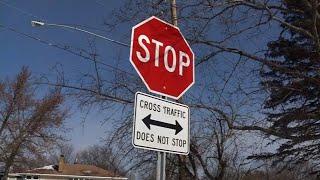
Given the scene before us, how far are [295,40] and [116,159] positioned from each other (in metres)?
5.70

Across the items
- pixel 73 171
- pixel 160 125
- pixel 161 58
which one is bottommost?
pixel 160 125

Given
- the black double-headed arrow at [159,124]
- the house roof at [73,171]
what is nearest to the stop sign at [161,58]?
the black double-headed arrow at [159,124]

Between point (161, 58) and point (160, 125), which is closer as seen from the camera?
point (160, 125)

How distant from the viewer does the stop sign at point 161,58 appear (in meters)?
5.20

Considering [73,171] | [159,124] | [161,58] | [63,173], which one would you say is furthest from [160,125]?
[73,171]

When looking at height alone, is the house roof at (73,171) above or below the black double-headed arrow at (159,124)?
above

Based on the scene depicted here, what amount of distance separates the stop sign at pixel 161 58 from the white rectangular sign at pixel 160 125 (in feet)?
0.53

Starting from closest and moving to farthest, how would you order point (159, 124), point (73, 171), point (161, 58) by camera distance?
point (159, 124)
point (161, 58)
point (73, 171)

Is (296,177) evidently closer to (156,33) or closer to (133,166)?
(133,166)

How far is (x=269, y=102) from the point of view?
1063 centimetres

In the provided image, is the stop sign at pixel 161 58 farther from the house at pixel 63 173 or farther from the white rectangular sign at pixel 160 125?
the house at pixel 63 173

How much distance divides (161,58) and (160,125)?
0.70m

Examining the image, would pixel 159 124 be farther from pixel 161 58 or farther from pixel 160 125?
pixel 161 58

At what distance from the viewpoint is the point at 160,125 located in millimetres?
5145
